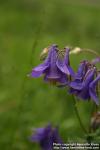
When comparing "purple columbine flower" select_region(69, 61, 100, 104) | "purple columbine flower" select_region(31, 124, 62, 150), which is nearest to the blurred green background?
"purple columbine flower" select_region(31, 124, 62, 150)

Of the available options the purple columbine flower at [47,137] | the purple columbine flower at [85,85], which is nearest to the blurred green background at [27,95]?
the purple columbine flower at [47,137]

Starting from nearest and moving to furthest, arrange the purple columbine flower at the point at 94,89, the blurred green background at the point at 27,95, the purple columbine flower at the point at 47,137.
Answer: the purple columbine flower at the point at 94,89, the purple columbine flower at the point at 47,137, the blurred green background at the point at 27,95

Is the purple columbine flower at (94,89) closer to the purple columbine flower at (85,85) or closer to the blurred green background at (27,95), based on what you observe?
the purple columbine flower at (85,85)

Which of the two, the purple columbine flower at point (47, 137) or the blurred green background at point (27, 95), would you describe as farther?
the blurred green background at point (27, 95)

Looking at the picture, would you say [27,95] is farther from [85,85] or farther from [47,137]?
[85,85]

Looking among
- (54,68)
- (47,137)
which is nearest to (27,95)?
(47,137)

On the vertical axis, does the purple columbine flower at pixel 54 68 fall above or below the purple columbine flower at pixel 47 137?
above

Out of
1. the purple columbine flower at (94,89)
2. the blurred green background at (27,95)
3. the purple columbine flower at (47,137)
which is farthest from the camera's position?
the blurred green background at (27,95)

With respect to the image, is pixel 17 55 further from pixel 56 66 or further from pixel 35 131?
pixel 56 66
